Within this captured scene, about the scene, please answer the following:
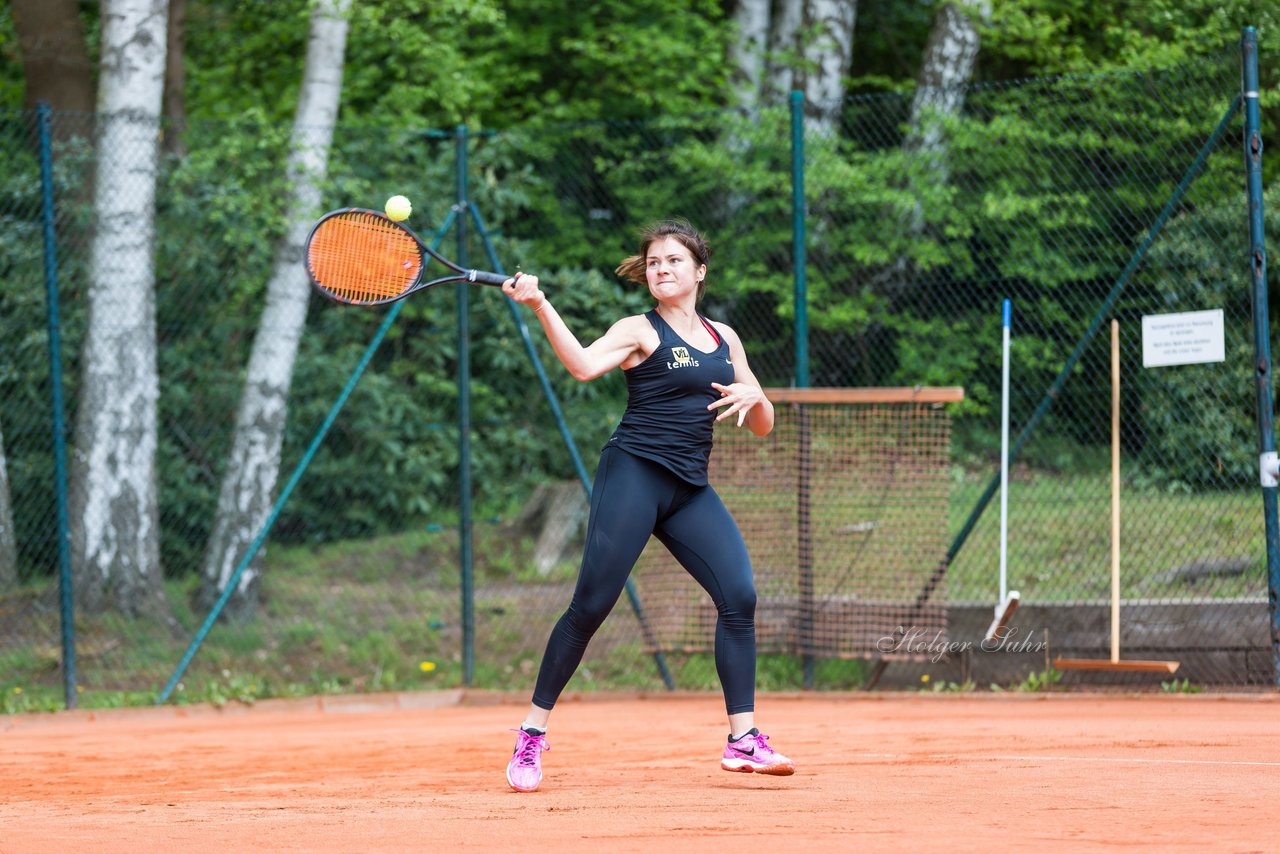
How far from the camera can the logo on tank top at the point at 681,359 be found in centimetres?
492

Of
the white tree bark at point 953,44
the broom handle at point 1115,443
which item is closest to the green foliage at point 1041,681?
the broom handle at point 1115,443

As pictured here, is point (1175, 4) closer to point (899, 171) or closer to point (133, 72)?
point (899, 171)

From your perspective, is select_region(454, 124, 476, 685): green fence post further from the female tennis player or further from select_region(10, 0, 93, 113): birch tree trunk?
select_region(10, 0, 93, 113): birch tree trunk

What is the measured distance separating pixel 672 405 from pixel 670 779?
4.41 ft

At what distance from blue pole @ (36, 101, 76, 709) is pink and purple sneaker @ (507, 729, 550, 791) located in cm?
425

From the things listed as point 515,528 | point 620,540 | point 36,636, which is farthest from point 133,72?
point 620,540

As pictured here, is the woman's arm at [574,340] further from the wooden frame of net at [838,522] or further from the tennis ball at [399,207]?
the wooden frame of net at [838,522]

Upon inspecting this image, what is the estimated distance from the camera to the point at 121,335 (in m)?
9.12

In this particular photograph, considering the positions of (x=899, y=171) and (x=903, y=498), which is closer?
(x=903, y=498)

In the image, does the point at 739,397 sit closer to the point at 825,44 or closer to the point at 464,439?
the point at 464,439

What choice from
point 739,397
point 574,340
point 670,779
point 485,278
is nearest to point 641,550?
point 739,397

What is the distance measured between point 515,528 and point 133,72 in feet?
14.3

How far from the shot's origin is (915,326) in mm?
8711

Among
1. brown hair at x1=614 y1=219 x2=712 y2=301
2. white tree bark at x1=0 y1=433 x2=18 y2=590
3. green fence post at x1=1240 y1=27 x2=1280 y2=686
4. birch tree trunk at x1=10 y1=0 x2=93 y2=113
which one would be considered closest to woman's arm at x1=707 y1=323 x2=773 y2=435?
brown hair at x1=614 y1=219 x2=712 y2=301
